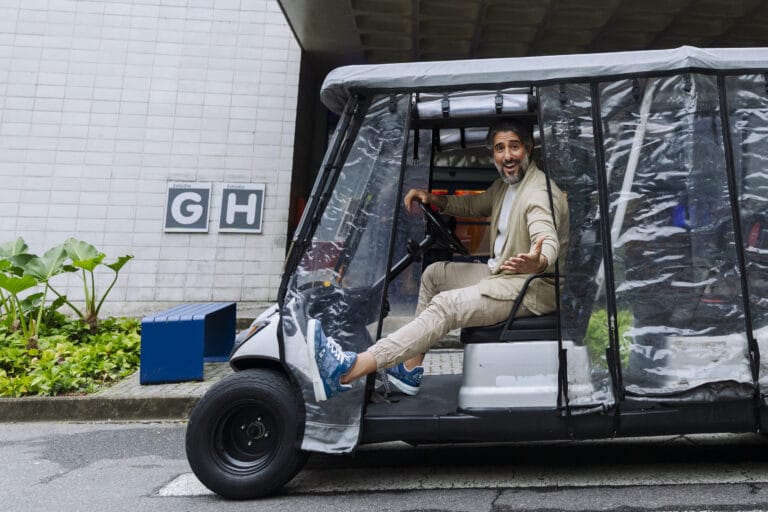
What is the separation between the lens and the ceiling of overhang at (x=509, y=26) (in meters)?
7.98

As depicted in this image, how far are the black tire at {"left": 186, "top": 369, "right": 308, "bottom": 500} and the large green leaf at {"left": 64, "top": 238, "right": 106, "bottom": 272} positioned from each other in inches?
163

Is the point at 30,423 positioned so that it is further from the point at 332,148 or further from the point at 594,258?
the point at 594,258

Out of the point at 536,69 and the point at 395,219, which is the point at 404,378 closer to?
the point at 395,219

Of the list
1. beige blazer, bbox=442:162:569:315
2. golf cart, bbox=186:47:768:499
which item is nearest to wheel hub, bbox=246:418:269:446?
golf cart, bbox=186:47:768:499

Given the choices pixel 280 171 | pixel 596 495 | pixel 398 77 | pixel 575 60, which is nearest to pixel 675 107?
pixel 575 60

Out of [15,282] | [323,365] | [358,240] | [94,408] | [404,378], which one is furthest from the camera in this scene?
[15,282]

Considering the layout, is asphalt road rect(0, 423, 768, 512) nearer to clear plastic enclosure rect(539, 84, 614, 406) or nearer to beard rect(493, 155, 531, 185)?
clear plastic enclosure rect(539, 84, 614, 406)

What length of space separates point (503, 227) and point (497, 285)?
0.43m

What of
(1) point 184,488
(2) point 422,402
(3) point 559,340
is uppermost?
(3) point 559,340

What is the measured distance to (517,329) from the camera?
9.78ft

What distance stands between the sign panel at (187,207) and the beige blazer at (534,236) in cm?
709

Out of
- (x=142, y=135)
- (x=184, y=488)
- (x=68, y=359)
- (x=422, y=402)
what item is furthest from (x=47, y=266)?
(x=422, y=402)

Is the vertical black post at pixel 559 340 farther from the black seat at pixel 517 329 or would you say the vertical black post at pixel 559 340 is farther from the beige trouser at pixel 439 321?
the beige trouser at pixel 439 321

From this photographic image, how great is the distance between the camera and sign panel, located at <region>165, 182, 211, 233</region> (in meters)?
9.27
